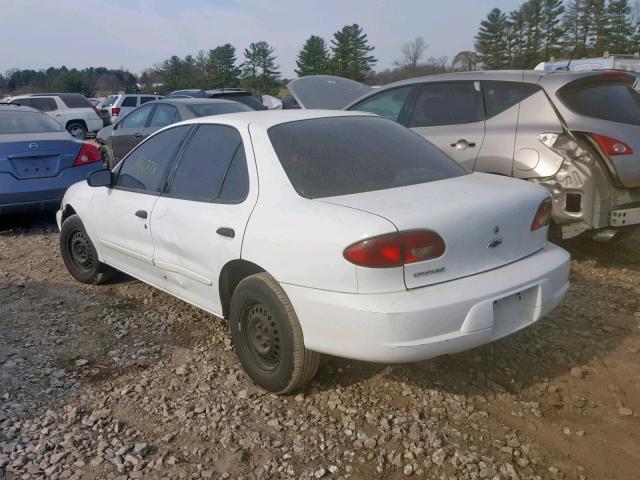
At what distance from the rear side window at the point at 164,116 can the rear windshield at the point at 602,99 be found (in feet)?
18.8

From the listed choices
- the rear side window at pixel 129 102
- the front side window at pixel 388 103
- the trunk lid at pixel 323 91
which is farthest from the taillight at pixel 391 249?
the rear side window at pixel 129 102

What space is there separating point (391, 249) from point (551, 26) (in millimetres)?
53579

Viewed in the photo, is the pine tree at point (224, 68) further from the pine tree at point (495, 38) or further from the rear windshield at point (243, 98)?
the rear windshield at point (243, 98)

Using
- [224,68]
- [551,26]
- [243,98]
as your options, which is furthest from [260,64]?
[243,98]

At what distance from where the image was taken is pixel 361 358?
2742 mm

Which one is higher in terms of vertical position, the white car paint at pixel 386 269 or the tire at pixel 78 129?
the white car paint at pixel 386 269

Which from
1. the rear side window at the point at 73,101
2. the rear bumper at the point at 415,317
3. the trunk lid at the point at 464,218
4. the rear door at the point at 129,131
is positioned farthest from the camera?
the rear side window at the point at 73,101

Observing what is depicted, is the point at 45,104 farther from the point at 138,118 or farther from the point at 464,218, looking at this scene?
the point at 464,218

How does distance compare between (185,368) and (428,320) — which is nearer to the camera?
(428,320)

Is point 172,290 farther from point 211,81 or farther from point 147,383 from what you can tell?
point 211,81

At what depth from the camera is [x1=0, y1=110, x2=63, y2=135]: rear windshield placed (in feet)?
24.4

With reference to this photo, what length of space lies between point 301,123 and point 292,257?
1067 millimetres

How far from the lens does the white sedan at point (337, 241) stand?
269cm

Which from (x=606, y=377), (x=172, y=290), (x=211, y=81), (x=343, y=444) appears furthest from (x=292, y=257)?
(x=211, y=81)
